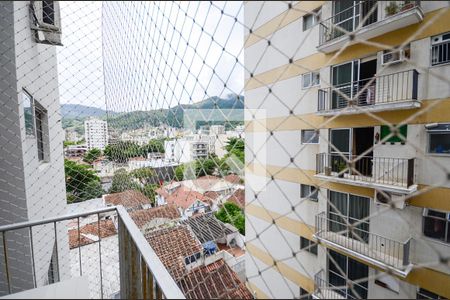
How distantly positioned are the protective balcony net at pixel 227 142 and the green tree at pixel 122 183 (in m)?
0.04

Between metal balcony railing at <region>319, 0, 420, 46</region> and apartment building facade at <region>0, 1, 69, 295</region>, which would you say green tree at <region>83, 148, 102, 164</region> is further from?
metal balcony railing at <region>319, 0, 420, 46</region>

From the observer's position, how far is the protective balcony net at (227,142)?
0.53 metres

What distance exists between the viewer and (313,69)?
1.59 feet

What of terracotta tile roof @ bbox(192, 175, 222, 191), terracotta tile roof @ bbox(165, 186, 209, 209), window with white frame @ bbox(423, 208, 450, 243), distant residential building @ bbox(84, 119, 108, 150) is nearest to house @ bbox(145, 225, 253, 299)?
terracotta tile roof @ bbox(165, 186, 209, 209)

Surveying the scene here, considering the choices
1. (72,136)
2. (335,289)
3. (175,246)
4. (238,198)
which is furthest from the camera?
(72,136)

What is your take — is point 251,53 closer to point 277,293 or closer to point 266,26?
point 266,26

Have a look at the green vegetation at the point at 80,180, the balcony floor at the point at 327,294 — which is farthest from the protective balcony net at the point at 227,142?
the green vegetation at the point at 80,180

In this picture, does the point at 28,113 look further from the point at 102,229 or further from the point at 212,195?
the point at 212,195

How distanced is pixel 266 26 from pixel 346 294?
0.57m

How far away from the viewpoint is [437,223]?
1821 millimetres

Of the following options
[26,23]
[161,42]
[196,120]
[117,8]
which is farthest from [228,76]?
[26,23]

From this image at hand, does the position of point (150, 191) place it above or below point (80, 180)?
above

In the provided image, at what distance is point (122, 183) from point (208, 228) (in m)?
1.26

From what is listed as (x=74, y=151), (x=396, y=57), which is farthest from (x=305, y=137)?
(x=74, y=151)
